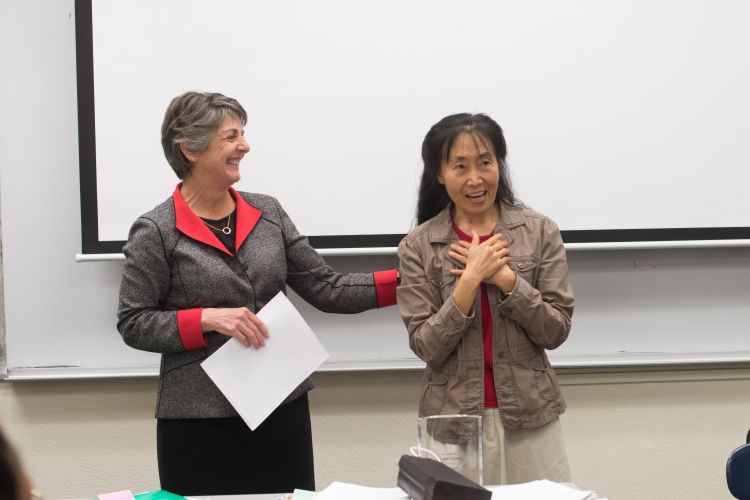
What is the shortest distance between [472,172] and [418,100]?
30.3 inches

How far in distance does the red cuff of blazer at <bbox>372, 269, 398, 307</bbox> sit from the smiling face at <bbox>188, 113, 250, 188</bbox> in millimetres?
491

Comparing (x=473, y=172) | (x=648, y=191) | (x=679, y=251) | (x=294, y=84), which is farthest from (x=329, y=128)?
(x=679, y=251)

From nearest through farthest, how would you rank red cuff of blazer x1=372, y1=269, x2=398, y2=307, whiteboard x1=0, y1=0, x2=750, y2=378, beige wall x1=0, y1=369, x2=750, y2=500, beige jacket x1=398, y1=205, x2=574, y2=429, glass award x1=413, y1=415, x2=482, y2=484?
glass award x1=413, y1=415, x2=482, y2=484 → beige jacket x1=398, y1=205, x2=574, y2=429 → red cuff of blazer x1=372, y1=269, x2=398, y2=307 → whiteboard x1=0, y1=0, x2=750, y2=378 → beige wall x1=0, y1=369, x2=750, y2=500

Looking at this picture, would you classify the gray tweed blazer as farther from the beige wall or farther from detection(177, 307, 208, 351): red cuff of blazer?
the beige wall

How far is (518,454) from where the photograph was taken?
1883mm

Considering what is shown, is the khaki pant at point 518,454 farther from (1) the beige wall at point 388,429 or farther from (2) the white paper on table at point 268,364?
(1) the beige wall at point 388,429

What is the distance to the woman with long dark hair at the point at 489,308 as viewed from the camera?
1.85 metres

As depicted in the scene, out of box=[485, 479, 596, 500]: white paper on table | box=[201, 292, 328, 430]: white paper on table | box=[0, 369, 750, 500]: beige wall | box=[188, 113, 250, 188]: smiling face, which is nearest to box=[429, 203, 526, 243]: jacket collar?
box=[201, 292, 328, 430]: white paper on table

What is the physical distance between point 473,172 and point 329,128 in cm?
82

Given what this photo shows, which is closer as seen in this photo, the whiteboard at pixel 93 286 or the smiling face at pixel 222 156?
the smiling face at pixel 222 156

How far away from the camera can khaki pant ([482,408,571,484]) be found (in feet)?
6.14

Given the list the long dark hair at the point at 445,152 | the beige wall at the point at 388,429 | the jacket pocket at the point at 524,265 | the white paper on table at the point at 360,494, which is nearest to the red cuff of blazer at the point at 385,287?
the long dark hair at the point at 445,152

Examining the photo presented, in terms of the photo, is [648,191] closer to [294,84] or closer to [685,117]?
[685,117]

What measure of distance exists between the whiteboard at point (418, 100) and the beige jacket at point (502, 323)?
67 centimetres
